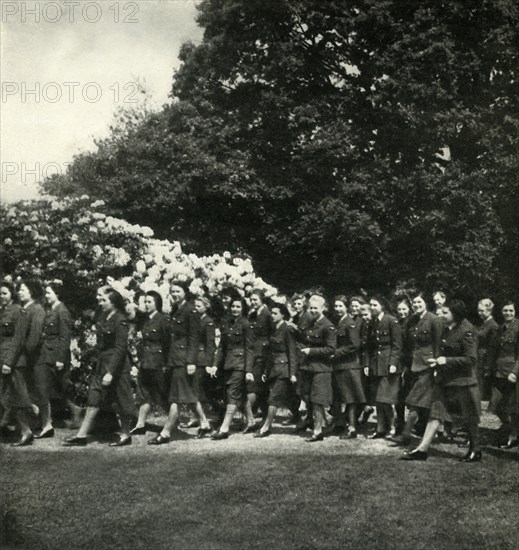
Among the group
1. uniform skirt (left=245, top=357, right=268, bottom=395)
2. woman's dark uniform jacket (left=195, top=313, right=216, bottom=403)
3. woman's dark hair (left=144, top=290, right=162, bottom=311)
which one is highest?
woman's dark hair (left=144, top=290, right=162, bottom=311)

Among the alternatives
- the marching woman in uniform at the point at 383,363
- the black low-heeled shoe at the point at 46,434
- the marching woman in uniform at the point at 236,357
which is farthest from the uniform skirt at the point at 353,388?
the black low-heeled shoe at the point at 46,434

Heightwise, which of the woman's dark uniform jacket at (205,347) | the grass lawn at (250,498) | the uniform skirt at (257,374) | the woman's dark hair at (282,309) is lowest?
the grass lawn at (250,498)

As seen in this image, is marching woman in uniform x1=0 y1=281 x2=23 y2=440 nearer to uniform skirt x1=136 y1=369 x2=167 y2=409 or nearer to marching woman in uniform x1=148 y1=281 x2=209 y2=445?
uniform skirt x1=136 y1=369 x2=167 y2=409

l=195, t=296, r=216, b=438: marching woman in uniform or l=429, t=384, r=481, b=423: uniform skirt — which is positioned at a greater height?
l=195, t=296, r=216, b=438: marching woman in uniform

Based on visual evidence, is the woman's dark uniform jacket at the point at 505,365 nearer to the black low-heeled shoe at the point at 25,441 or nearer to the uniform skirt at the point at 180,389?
the uniform skirt at the point at 180,389

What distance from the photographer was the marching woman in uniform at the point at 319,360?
413 inches

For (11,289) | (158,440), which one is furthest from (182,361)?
(11,289)

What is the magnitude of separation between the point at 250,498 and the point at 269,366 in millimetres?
3770

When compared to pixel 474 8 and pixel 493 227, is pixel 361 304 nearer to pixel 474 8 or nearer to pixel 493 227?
pixel 493 227

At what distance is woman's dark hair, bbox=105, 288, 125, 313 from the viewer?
973 centimetres

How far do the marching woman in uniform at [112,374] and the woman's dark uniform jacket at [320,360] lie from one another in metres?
2.65

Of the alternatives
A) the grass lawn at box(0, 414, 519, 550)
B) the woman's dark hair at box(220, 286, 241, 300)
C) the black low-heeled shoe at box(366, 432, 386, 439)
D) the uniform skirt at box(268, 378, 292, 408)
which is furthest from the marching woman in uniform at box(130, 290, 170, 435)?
the black low-heeled shoe at box(366, 432, 386, 439)

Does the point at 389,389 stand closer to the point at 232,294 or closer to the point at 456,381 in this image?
the point at 456,381

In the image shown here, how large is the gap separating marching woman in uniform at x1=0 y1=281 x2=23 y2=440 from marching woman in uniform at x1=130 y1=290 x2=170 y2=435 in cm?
158
